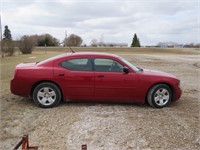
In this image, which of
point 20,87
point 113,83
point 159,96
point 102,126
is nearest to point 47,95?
point 20,87

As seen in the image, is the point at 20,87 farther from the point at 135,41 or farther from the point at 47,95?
the point at 135,41

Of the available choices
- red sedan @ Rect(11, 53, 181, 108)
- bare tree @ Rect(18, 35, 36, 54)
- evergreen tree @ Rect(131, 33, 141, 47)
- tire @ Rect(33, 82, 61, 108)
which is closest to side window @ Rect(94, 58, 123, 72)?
red sedan @ Rect(11, 53, 181, 108)

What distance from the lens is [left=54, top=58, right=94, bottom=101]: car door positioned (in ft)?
22.0

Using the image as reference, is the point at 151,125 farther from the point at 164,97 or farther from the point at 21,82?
the point at 21,82

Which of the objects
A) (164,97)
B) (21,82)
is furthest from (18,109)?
(164,97)

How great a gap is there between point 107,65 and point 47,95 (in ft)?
5.61

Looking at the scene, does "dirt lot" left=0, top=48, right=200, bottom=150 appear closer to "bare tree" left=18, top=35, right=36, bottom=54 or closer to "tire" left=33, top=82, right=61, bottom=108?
"tire" left=33, top=82, right=61, bottom=108

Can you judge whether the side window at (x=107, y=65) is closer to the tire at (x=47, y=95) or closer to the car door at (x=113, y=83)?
the car door at (x=113, y=83)

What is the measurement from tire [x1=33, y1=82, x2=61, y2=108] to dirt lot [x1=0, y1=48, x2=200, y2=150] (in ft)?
0.62

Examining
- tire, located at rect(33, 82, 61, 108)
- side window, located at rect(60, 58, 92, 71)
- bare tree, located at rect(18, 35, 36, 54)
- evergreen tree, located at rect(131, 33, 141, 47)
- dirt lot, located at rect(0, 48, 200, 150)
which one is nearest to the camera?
dirt lot, located at rect(0, 48, 200, 150)

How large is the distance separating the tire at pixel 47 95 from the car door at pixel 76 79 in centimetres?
21

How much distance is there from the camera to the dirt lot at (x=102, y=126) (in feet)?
15.0

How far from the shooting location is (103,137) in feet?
15.8

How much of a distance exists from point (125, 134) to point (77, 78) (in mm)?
2285
